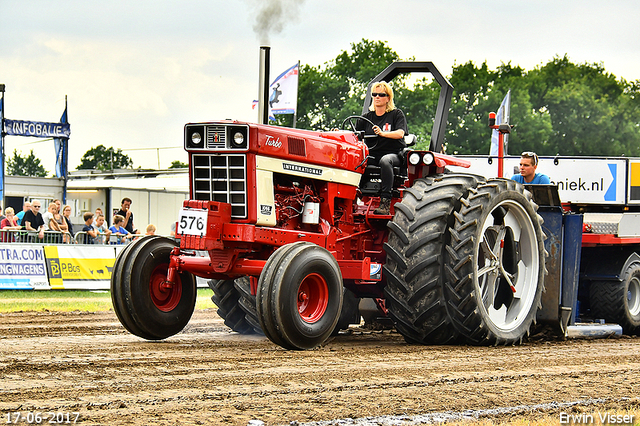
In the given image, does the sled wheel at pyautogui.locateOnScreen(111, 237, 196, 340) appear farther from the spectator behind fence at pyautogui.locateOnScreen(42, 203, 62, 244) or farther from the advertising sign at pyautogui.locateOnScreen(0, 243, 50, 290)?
the spectator behind fence at pyautogui.locateOnScreen(42, 203, 62, 244)

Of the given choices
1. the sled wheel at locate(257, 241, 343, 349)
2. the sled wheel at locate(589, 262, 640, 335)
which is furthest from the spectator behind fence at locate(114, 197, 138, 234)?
the sled wheel at locate(257, 241, 343, 349)

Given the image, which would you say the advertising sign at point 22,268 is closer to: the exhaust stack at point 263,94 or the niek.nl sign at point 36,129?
the niek.nl sign at point 36,129

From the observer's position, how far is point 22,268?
16.4m

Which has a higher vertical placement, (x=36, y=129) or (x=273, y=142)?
(x=36, y=129)

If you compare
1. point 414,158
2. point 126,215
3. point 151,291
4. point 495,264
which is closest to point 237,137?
point 151,291

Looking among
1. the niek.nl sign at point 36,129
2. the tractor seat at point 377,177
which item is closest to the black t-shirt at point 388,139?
the tractor seat at point 377,177

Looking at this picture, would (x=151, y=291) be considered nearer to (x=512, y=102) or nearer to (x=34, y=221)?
A: (x=34, y=221)

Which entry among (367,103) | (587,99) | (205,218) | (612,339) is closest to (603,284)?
(612,339)

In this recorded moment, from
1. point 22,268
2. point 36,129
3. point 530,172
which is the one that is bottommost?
point 22,268

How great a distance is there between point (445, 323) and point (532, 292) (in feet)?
4.98

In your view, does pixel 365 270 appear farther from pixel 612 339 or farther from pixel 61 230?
pixel 61 230

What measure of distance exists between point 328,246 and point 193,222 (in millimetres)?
1391

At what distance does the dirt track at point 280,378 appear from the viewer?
449 centimetres

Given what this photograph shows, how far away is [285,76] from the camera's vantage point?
22.6 meters
